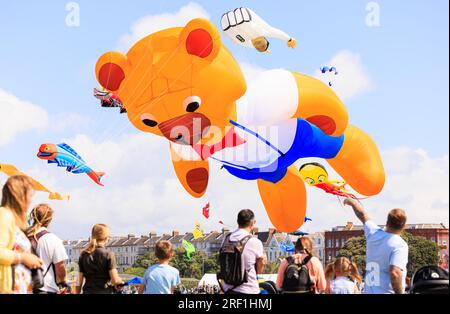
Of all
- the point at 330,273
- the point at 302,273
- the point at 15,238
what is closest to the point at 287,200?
the point at 330,273

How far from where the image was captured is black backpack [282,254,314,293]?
251 inches

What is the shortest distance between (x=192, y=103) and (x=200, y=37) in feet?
3.59

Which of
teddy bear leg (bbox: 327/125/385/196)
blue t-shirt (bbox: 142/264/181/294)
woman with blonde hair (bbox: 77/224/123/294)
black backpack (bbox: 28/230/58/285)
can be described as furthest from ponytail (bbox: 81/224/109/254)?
teddy bear leg (bbox: 327/125/385/196)

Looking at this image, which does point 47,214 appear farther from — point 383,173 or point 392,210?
point 383,173

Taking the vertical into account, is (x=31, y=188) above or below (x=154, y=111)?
below

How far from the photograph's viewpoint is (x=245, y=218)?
19.5 ft

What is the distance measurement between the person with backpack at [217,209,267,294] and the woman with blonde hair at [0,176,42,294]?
199cm

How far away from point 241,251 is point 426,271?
160 cm

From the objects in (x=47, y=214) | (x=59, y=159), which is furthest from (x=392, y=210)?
(x=59, y=159)

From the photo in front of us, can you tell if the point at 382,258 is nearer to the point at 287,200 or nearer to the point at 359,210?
the point at 359,210

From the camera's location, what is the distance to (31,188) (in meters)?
4.36
